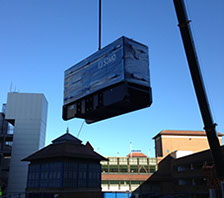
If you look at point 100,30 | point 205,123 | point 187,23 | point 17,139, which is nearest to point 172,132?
point 17,139

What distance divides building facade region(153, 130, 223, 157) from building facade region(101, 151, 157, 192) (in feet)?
46.1

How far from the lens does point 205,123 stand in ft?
64.7

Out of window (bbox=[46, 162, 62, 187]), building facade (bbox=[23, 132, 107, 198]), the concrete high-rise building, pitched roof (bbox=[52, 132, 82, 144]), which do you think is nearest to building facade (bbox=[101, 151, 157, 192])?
the concrete high-rise building

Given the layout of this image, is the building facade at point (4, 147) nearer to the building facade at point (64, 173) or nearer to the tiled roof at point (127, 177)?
the building facade at point (64, 173)

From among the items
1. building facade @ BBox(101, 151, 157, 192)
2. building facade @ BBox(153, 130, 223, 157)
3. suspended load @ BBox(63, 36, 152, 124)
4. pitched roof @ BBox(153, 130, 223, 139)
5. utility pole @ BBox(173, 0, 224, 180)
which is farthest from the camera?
pitched roof @ BBox(153, 130, 223, 139)

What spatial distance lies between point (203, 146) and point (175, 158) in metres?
24.8

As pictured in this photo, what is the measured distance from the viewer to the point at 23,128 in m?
56.6

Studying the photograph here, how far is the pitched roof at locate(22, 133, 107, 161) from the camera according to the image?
36.2 meters

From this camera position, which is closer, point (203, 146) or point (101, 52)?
point (101, 52)

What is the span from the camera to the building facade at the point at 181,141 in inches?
3118

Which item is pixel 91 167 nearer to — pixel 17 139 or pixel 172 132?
pixel 17 139

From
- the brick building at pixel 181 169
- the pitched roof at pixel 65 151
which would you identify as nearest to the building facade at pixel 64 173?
the pitched roof at pixel 65 151

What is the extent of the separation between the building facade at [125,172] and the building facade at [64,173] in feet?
91.1

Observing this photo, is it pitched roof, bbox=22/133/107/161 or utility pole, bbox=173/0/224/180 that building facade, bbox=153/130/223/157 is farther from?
utility pole, bbox=173/0/224/180
